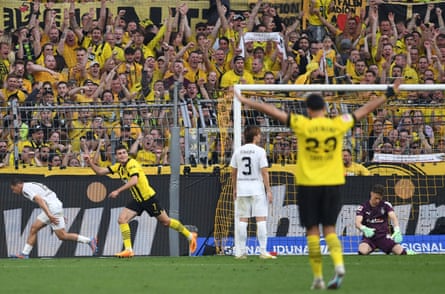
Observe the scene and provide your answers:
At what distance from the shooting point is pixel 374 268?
47.5 feet

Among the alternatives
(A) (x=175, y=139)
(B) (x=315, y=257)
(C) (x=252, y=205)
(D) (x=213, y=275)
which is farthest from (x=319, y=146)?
(A) (x=175, y=139)

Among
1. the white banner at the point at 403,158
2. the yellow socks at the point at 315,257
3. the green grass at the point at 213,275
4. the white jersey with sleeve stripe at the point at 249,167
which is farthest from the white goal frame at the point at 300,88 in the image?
the yellow socks at the point at 315,257

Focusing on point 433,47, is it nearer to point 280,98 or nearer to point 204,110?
point 280,98

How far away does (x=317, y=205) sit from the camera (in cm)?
1123

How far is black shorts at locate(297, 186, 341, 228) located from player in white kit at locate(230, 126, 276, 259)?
228 inches

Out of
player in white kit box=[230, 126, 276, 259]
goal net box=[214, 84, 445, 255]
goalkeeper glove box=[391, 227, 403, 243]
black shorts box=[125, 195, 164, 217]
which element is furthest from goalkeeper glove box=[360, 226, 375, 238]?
black shorts box=[125, 195, 164, 217]

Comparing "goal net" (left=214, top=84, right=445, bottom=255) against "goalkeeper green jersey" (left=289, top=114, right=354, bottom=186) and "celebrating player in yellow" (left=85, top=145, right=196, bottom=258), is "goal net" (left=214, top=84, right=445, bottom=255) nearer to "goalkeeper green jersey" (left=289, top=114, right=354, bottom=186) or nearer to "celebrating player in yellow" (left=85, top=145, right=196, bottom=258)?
"celebrating player in yellow" (left=85, top=145, right=196, bottom=258)

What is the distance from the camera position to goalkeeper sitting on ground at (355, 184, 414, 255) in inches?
716

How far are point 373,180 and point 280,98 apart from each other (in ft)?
8.10

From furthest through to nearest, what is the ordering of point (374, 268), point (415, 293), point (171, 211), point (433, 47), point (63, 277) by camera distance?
point (433, 47) < point (171, 211) < point (374, 268) < point (63, 277) < point (415, 293)

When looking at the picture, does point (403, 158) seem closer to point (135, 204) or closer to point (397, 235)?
point (397, 235)

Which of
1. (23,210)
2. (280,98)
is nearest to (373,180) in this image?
(280,98)

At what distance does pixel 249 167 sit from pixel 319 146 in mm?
6064

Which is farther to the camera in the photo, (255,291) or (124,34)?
(124,34)
